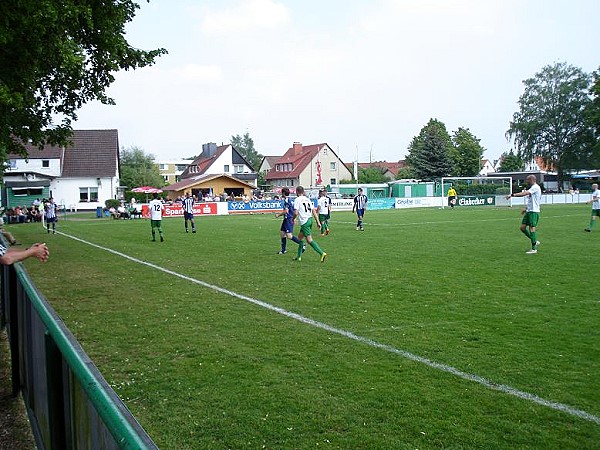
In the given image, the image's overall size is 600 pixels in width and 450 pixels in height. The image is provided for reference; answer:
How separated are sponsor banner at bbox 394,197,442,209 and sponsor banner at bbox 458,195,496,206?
2.10 m

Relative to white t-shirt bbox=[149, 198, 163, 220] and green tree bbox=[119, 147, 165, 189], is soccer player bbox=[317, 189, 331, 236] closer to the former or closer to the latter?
white t-shirt bbox=[149, 198, 163, 220]

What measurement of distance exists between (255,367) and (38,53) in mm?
11260

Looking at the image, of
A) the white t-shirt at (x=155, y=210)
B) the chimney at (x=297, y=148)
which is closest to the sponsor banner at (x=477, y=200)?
the white t-shirt at (x=155, y=210)

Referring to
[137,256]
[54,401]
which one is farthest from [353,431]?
[137,256]

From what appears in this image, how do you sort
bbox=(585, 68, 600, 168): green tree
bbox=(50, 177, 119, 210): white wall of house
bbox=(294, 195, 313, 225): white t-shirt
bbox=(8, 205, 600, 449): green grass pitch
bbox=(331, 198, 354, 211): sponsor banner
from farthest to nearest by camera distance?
bbox=(585, 68, 600, 168): green tree → bbox=(50, 177, 119, 210): white wall of house → bbox=(331, 198, 354, 211): sponsor banner → bbox=(294, 195, 313, 225): white t-shirt → bbox=(8, 205, 600, 449): green grass pitch

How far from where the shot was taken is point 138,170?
291 feet

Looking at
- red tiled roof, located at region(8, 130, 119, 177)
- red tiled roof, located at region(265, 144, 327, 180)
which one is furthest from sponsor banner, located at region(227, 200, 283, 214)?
red tiled roof, located at region(265, 144, 327, 180)

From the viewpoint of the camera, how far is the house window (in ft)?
205

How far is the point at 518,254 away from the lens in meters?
16.4

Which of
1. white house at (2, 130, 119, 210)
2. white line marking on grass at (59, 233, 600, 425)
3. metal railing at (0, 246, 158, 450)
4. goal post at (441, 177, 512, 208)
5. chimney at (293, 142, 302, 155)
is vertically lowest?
white line marking on grass at (59, 233, 600, 425)

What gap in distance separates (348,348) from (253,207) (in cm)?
4405

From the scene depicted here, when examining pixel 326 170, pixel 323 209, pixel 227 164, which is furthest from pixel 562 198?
pixel 227 164

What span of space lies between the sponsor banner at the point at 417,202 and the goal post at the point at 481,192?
862 millimetres

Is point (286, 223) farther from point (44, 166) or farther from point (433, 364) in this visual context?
point (44, 166)
